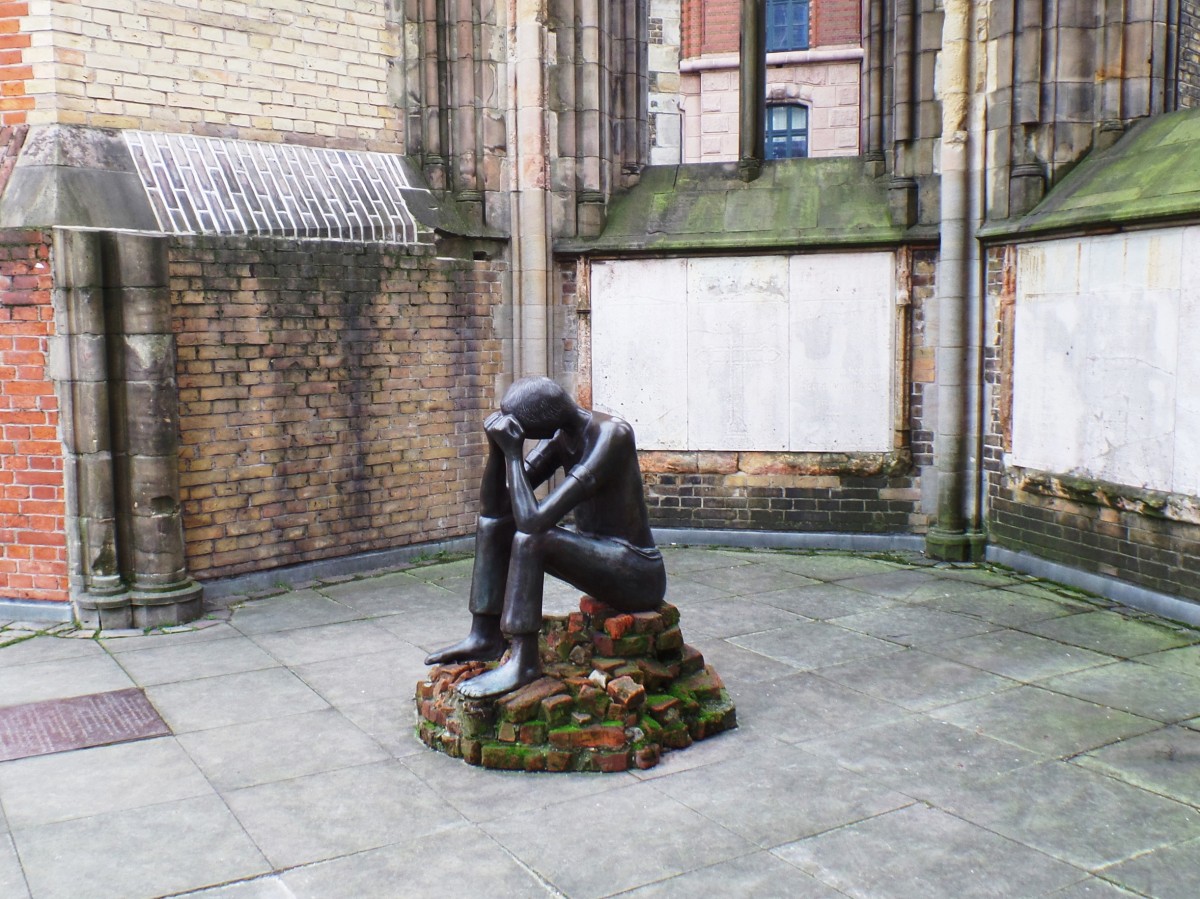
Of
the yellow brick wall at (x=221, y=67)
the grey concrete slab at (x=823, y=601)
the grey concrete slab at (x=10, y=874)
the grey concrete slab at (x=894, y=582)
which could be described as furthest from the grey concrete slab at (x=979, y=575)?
the grey concrete slab at (x=10, y=874)

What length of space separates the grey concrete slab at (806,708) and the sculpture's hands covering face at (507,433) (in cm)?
178

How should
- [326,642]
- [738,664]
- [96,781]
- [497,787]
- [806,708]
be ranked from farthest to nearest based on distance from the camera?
[326,642] → [738,664] → [806,708] → [96,781] → [497,787]

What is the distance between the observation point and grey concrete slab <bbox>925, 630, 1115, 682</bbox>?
6.57m

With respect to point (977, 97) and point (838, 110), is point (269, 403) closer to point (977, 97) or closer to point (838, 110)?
point (977, 97)

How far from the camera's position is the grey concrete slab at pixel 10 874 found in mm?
4016

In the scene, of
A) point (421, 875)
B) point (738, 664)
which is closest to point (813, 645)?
point (738, 664)

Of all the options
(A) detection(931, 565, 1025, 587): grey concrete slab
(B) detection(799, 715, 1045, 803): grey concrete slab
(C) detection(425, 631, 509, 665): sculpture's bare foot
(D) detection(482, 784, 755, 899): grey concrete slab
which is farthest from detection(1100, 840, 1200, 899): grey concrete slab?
(A) detection(931, 565, 1025, 587): grey concrete slab

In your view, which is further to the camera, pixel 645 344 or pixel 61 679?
pixel 645 344

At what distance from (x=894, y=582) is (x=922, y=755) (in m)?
3.79

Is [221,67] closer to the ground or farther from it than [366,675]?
farther from it

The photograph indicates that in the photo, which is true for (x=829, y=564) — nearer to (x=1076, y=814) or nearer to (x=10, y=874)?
(x=1076, y=814)

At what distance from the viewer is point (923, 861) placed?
4156 mm

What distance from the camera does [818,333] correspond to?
10.1m

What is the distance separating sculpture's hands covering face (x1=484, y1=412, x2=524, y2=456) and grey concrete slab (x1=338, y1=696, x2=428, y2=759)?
1458 mm
